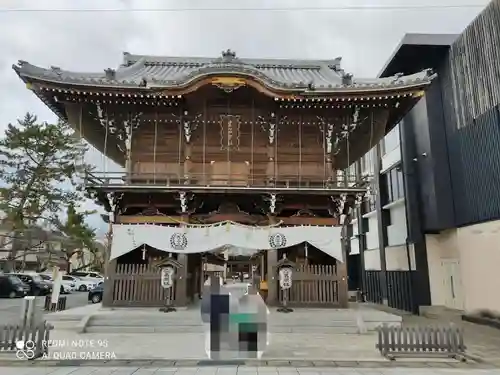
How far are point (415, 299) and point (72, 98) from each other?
1845cm

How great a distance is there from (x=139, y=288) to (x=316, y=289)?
6.56 m

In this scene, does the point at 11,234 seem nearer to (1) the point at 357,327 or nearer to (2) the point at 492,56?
(1) the point at 357,327

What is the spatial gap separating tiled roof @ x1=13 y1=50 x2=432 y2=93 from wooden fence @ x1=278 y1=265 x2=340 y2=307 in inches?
269

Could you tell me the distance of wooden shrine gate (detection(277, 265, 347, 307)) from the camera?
13873mm

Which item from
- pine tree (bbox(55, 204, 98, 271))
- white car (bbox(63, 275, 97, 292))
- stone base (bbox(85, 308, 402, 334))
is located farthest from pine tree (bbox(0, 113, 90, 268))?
stone base (bbox(85, 308, 402, 334))

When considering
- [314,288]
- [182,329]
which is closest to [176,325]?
[182,329]

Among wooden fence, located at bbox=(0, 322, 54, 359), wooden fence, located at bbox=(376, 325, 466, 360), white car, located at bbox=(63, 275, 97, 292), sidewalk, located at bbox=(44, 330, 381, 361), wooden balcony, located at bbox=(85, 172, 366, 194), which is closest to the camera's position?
wooden fence, located at bbox=(0, 322, 54, 359)

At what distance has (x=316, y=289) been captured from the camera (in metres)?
13.9

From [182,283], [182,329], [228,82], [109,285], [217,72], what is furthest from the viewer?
[182,283]

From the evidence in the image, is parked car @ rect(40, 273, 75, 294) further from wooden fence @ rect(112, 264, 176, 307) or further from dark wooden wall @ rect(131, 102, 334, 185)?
dark wooden wall @ rect(131, 102, 334, 185)

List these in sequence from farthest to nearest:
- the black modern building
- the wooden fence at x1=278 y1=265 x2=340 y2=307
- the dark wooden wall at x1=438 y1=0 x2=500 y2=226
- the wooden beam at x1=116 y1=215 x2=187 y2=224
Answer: the black modern building < the dark wooden wall at x1=438 y1=0 x2=500 y2=226 < the wooden beam at x1=116 y1=215 x2=187 y2=224 < the wooden fence at x1=278 y1=265 x2=340 y2=307

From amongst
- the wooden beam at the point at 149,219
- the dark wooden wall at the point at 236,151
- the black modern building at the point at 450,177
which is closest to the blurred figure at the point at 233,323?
the wooden beam at the point at 149,219

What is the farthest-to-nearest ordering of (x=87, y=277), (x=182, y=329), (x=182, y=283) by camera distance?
(x=87, y=277)
(x=182, y=283)
(x=182, y=329)

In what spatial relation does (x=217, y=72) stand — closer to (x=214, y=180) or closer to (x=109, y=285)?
(x=214, y=180)
